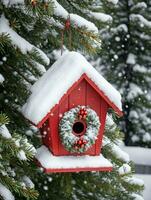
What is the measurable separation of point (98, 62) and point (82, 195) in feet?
34.7

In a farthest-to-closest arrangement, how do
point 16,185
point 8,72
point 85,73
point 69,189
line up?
point 8,72 < point 69,189 < point 85,73 < point 16,185

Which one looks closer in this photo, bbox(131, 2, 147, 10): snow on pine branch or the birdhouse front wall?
the birdhouse front wall

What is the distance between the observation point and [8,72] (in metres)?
4.31

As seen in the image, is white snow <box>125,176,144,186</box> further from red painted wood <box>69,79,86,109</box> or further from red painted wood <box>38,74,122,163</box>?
red painted wood <box>69,79,86,109</box>

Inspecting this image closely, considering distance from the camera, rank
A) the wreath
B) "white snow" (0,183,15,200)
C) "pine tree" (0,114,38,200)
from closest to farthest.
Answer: "pine tree" (0,114,38,200), the wreath, "white snow" (0,183,15,200)

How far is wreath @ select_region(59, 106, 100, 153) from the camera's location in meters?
3.59

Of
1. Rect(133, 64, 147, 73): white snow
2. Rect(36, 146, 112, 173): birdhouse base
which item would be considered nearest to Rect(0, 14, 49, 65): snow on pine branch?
Rect(36, 146, 112, 173): birdhouse base

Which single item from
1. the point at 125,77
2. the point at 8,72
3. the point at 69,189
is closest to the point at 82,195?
the point at 69,189

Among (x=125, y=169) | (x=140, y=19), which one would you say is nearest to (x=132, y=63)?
(x=140, y=19)

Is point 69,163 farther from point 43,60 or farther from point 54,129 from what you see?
point 43,60

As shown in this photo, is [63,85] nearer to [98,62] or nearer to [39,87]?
[39,87]

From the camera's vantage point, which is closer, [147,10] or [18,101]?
[18,101]

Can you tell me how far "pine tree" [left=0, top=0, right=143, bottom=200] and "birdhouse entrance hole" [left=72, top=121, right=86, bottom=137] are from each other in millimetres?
585

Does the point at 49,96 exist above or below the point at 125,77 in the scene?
above
